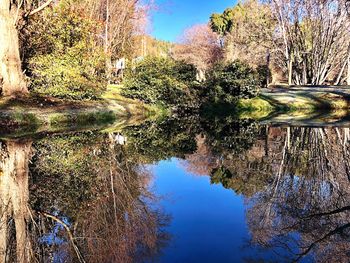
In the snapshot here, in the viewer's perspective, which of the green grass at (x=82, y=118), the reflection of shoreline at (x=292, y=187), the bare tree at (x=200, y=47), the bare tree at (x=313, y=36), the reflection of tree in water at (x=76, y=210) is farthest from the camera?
the bare tree at (x=200, y=47)

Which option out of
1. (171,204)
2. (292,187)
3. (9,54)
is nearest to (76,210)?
(171,204)

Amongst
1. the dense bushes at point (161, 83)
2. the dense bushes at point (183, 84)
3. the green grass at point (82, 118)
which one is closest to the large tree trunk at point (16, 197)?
the green grass at point (82, 118)

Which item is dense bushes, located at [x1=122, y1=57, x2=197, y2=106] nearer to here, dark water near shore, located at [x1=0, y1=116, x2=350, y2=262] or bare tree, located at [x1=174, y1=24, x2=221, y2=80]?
dark water near shore, located at [x1=0, y1=116, x2=350, y2=262]

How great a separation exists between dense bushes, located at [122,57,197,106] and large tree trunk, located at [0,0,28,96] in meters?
7.65

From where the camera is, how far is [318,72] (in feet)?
106

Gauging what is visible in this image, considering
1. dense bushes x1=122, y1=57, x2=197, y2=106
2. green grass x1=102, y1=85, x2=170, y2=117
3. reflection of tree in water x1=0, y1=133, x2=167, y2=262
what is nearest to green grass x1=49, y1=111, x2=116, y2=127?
green grass x1=102, y1=85, x2=170, y2=117

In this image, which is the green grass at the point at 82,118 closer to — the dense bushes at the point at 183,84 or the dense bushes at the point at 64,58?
the dense bushes at the point at 64,58

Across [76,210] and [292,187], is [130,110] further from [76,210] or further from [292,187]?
[76,210]

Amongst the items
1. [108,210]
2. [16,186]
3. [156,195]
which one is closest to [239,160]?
[156,195]

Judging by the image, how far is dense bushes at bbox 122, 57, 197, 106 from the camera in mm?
22391

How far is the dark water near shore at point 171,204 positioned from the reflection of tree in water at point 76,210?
0.6 inches

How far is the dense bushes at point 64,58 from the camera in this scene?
1816cm

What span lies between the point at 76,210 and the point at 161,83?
697 inches

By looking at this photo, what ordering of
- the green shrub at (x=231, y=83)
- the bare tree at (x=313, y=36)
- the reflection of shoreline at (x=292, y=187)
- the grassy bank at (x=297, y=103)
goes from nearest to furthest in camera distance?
the reflection of shoreline at (x=292, y=187) → the green shrub at (x=231, y=83) → the grassy bank at (x=297, y=103) → the bare tree at (x=313, y=36)
